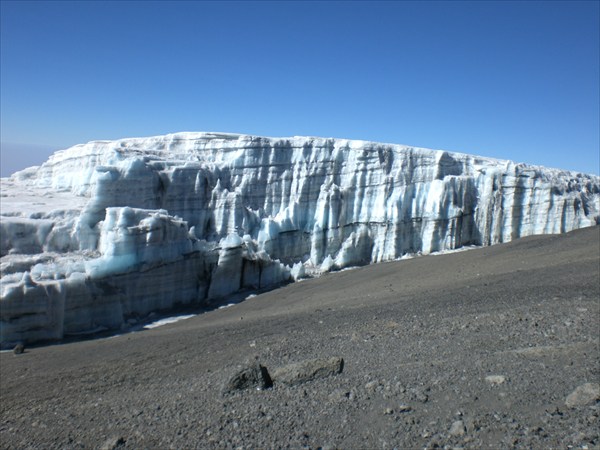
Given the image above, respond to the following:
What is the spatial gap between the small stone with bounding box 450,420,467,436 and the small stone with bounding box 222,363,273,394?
9.04ft

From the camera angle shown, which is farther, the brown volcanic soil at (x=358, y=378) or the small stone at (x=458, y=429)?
the brown volcanic soil at (x=358, y=378)

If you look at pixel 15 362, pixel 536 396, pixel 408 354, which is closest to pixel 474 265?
pixel 408 354

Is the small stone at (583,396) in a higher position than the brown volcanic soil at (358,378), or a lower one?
higher

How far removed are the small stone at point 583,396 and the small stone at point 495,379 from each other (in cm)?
82

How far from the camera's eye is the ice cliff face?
15422 mm

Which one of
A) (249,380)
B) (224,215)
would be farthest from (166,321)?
(249,380)

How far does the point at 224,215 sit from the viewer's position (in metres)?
22.1

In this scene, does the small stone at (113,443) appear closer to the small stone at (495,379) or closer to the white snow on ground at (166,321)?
the small stone at (495,379)

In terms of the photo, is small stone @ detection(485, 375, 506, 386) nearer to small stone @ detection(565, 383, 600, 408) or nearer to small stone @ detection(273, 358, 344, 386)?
small stone @ detection(565, 383, 600, 408)

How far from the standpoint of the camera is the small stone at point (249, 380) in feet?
23.5

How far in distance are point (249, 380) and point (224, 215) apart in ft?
50.2

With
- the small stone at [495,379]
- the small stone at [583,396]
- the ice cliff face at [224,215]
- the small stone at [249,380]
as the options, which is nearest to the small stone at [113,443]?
the small stone at [249,380]

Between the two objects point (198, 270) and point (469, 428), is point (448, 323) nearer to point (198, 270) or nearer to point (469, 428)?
point (469, 428)

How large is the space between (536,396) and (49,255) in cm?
1429
